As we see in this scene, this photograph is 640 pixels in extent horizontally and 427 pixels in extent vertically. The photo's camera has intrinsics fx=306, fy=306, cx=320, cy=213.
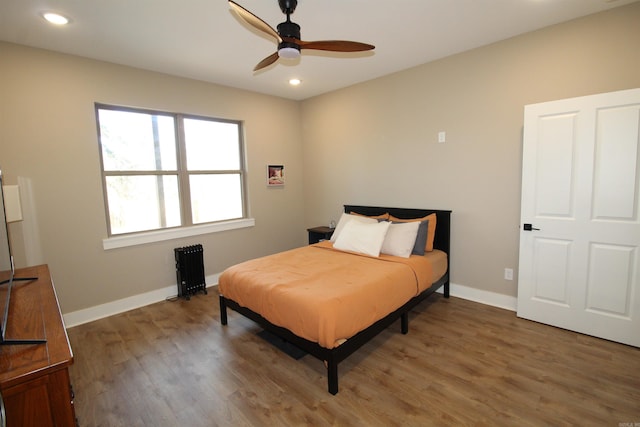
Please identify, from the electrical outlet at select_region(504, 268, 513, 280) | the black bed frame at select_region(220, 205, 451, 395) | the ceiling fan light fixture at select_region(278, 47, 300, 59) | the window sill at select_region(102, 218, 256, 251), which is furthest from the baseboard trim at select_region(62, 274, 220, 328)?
the electrical outlet at select_region(504, 268, 513, 280)

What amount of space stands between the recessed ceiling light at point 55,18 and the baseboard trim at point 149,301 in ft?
8.79

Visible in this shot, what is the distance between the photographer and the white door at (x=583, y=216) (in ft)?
8.00

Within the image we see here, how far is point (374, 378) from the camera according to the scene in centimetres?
221

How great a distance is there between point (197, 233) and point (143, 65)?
6.71 feet

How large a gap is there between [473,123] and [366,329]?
8.19 ft

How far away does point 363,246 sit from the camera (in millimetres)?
3307

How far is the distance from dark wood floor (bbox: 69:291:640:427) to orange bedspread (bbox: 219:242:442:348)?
372 mm

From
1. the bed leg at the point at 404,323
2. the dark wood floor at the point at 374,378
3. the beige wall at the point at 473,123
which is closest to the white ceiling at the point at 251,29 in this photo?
the beige wall at the point at 473,123

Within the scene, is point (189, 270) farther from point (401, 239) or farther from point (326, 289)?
point (401, 239)

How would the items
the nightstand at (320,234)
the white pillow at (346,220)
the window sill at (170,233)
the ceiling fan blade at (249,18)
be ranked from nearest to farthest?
the ceiling fan blade at (249,18) → the window sill at (170,233) → the white pillow at (346,220) → the nightstand at (320,234)

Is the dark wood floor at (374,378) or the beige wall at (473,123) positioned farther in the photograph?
the beige wall at (473,123)

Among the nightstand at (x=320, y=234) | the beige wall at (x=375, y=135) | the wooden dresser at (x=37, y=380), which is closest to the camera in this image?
the wooden dresser at (x=37, y=380)

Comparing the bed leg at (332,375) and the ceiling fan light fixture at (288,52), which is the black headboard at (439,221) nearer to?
the bed leg at (332,375)

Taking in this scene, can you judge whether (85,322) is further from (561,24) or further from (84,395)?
(561,24)
